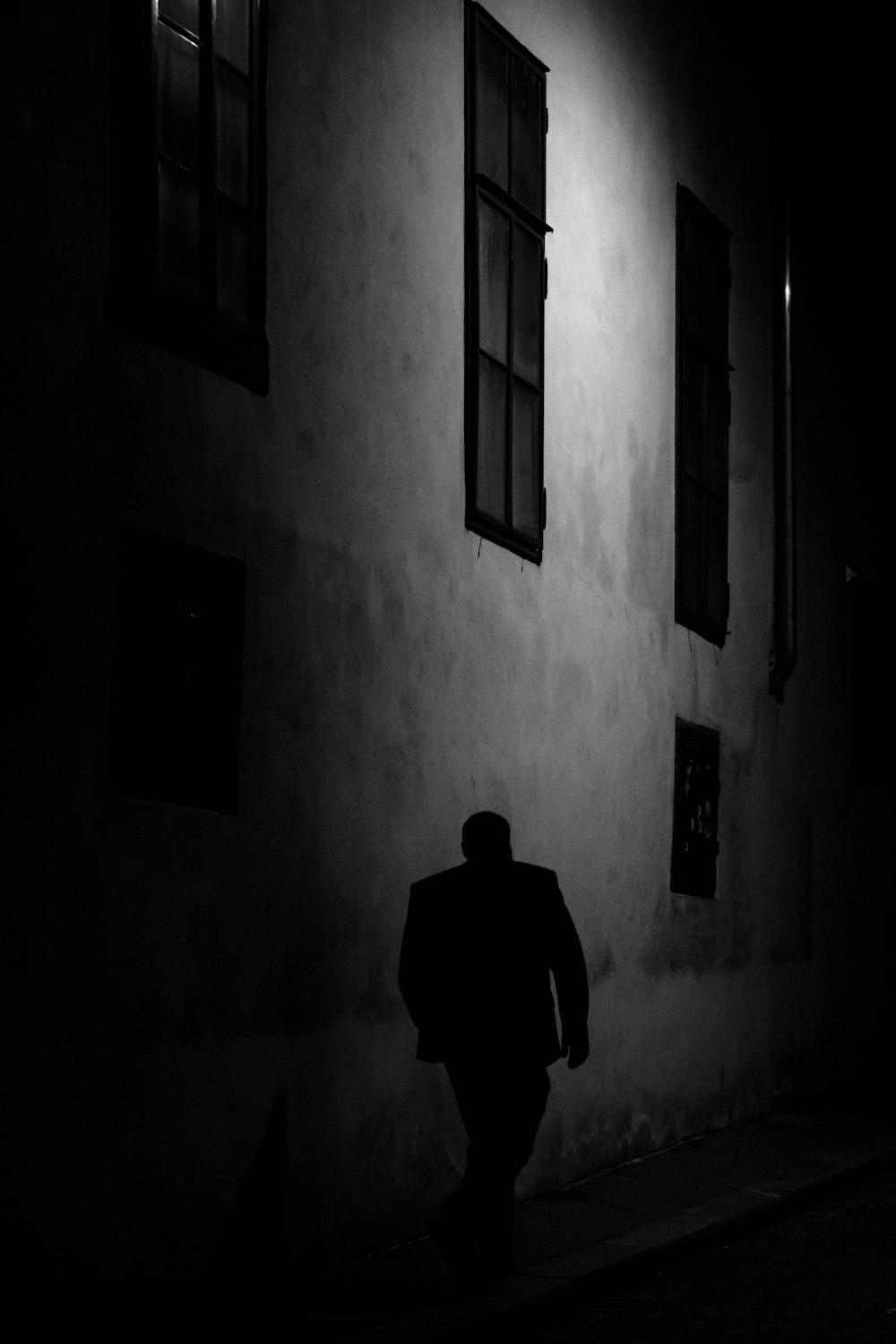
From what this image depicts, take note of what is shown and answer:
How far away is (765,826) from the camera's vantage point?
1458 cm

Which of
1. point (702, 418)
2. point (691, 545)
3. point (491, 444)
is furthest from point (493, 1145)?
point (702, 418)

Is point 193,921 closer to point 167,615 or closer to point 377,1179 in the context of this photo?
point 167,615

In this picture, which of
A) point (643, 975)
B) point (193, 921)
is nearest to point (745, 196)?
point (643, 975)

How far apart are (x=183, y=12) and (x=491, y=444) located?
3.06m

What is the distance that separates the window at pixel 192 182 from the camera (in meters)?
7.36

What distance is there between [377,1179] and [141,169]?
4098 millimetres

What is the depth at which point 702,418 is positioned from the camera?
13.6m

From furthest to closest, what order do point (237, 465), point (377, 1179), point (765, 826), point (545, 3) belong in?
point (765, 826)
point (545, 3)
point (377, 1179)
point (237, 465)

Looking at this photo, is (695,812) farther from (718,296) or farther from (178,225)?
(178,225)

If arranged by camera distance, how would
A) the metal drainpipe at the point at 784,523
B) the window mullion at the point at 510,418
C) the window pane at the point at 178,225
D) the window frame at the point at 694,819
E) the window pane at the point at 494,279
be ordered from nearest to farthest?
1. the window pane at the point at 178,225
2. the window pane at the point at 494,279
3. the window mullion at the point at 510,418
4. the window frame at the point at 694,819
5. the metal drainpipe at the point at 784,523

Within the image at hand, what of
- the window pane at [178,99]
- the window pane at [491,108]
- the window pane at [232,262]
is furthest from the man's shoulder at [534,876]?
the window pane at [491,108]

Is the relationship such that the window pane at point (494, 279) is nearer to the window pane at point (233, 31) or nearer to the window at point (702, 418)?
the window pane at point (233, 31)

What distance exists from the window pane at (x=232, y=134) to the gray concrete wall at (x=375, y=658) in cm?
25

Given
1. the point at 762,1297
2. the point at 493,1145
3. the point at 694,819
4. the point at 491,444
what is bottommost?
the point at 762,1297
